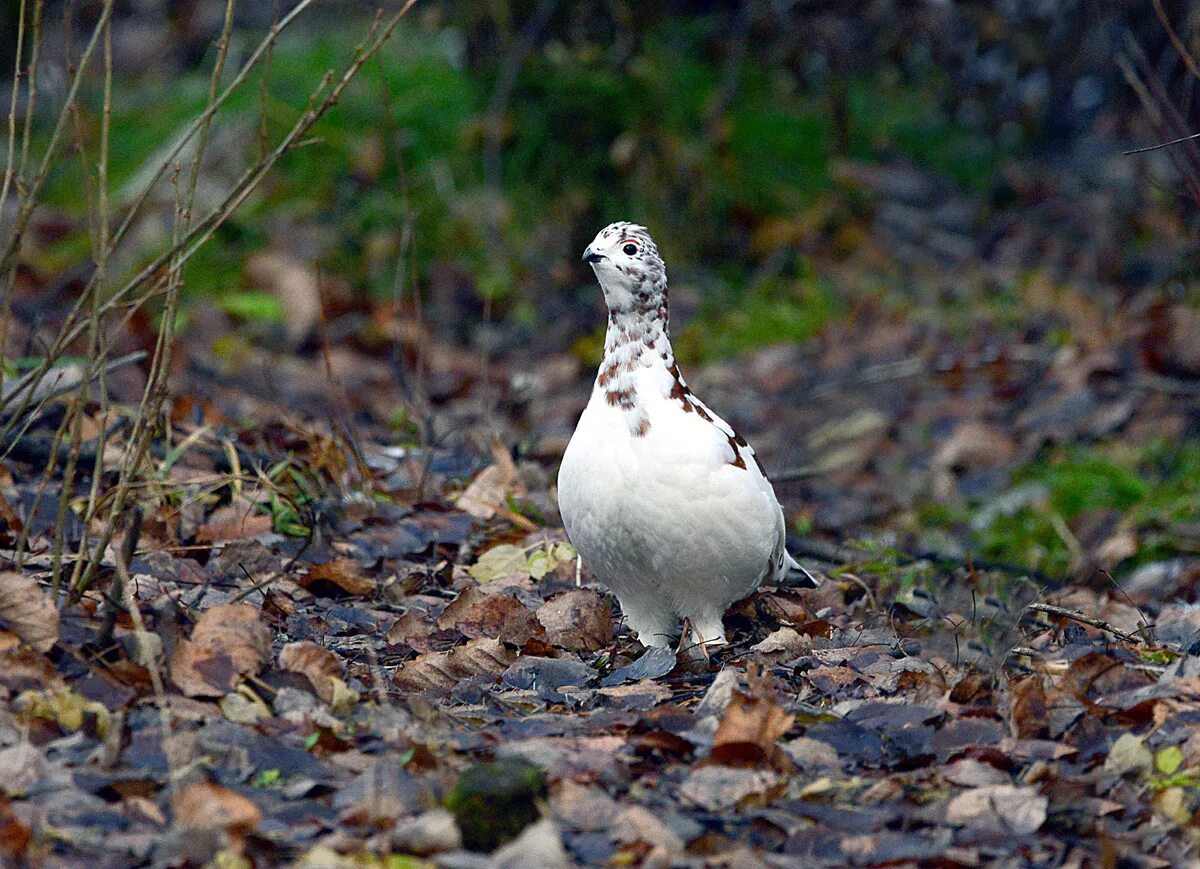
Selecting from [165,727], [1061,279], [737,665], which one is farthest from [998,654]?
[1061,279]

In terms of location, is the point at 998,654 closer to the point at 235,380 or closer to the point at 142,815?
the point at 142,815

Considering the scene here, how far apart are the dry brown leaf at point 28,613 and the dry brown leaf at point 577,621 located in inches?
51.9

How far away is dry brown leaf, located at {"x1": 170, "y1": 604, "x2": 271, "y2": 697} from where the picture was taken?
3266mm

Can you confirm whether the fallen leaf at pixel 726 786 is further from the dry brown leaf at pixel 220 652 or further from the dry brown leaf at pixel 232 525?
the dry brown leaf at pixel 232 525

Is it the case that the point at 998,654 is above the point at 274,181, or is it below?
below

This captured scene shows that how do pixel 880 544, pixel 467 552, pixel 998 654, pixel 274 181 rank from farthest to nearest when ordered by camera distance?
pixel 274 181 → pixel 880 544 → pixel 467 552 → pixel 998 654

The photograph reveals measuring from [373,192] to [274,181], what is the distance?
0.66 meters

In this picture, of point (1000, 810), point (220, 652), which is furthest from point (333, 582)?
point (1000, 810)

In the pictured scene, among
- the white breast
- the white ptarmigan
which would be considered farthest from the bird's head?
the white breast

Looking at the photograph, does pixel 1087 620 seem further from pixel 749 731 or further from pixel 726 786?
pixel 726 786

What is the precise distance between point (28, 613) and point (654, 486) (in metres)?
1.46

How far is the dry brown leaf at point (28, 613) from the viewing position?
3225 millimetres

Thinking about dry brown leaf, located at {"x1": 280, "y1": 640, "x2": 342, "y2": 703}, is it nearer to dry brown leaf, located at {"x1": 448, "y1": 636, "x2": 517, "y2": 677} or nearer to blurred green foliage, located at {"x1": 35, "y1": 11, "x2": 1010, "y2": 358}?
dry brown leaf, located at {"x1": 448, "y1": 636, "x2": 517, "y2": 677}

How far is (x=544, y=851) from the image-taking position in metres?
2.68
